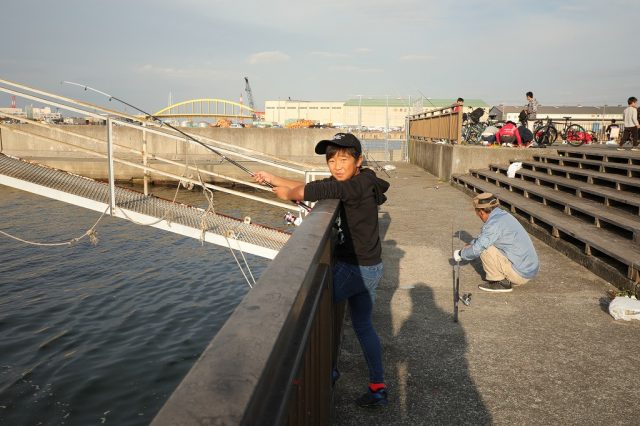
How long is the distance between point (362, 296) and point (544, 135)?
15.0 m

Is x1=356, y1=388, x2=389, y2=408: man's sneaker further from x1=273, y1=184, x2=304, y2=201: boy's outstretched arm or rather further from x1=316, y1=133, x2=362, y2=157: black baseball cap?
x1=316, y1=133, x2=362, y2=157: black baseball cap

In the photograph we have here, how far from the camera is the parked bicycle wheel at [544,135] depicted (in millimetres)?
16466

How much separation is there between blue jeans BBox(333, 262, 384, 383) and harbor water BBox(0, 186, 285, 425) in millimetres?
4045

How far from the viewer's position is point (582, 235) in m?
7.49

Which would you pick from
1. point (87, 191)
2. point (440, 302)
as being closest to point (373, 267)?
point (440, 302)

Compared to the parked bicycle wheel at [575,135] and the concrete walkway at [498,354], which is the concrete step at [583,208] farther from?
the parked bicycle wheel at [575,135]

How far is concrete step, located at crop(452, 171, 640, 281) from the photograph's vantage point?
6.26 m

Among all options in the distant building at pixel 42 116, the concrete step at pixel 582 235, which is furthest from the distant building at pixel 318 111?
the concrete step at pixel 582 235

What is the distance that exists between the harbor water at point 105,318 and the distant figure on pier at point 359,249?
13.3 feet

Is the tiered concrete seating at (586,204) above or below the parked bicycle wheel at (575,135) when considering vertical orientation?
below

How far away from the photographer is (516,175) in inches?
540

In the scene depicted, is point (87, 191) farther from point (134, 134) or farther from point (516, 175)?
point (134, 134)

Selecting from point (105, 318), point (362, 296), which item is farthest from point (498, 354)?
point (105, 318)

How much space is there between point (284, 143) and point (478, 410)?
27.5 m
